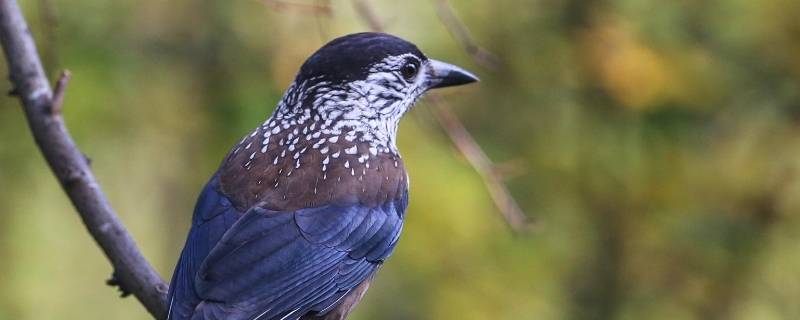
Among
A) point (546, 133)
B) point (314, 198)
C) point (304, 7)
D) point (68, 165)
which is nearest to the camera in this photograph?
point (68, 165)

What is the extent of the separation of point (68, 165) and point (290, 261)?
2.77 feet

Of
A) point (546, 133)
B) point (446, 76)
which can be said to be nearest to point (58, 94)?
point (446, 76)

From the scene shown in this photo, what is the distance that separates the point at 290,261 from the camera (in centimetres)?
412

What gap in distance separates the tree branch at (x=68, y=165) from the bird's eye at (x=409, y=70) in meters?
1.34

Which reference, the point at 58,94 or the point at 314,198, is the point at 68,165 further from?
the point at 314,198

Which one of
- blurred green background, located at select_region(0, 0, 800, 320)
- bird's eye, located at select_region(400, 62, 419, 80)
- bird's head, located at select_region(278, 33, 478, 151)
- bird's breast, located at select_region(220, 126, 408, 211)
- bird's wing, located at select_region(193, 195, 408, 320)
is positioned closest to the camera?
bird's wing, located at select_region(193, 195, 408, 320)

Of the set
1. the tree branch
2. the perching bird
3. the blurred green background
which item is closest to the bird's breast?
the perching bird

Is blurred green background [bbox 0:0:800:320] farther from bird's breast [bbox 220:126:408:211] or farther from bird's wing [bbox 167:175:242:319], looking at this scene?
bird's wing [bbox 167:175:242:319]

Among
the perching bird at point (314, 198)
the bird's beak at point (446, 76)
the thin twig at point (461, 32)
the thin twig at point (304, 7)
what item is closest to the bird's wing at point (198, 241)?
the perching bird at point (314, 198)

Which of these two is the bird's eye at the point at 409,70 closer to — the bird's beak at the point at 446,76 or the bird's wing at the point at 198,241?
the bird's beak at the point at 446,76

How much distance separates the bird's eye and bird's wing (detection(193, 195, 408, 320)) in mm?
593

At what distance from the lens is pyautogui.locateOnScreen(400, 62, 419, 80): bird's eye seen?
477cm

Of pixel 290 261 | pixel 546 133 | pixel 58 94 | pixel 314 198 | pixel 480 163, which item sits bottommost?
pixel 546 133

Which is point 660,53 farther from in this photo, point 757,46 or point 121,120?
point 121,120
